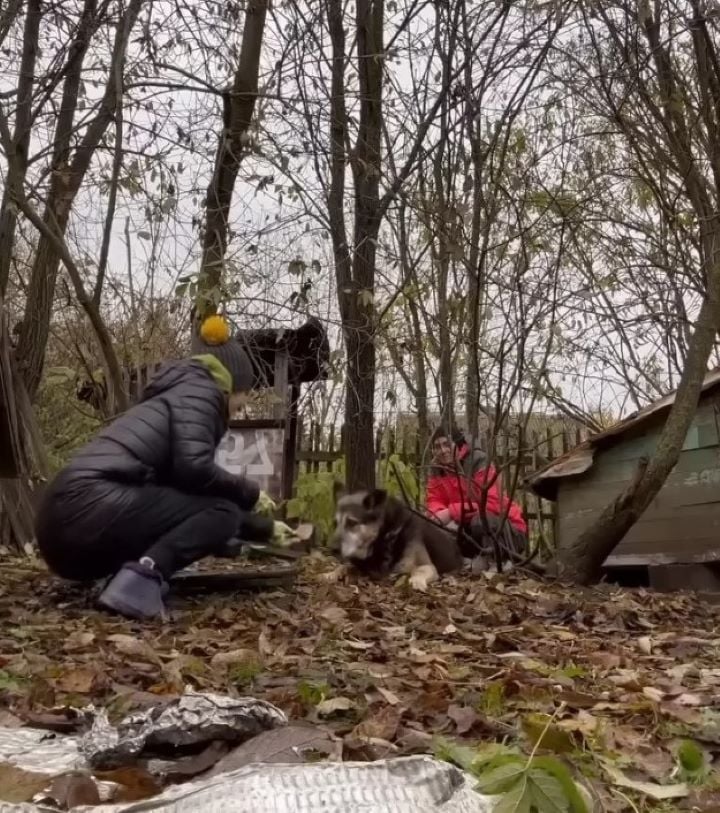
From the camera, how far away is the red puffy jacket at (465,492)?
757 centimetres

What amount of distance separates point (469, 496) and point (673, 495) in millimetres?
2162

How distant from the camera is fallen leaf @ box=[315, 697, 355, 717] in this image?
2916 mm

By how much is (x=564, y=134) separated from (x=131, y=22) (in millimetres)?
3624

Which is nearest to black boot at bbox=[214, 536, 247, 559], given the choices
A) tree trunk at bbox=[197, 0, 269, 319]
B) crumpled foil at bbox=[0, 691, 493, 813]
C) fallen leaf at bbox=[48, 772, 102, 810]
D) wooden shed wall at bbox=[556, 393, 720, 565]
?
tree trunk at bbox=[197, 0, 269, 319]

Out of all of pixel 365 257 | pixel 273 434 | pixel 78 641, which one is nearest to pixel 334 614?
pixel 78 641

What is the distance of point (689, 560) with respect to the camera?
8109 mm

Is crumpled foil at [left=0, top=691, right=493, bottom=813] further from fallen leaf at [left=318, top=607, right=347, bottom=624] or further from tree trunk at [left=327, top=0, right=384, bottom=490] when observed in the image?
tree trunk at [left=327, top=0, right=384, bottom=490]

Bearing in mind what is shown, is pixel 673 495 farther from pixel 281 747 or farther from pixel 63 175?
pixel 281 747

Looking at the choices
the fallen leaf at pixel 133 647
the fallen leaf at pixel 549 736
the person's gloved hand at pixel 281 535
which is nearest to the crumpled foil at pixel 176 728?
the fallen leaf at pixel 549 736

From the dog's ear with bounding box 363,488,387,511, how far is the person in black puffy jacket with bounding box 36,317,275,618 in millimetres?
1810

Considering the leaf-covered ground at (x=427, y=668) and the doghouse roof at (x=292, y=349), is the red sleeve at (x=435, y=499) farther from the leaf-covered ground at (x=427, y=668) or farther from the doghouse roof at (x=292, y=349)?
the leaf-covered ground at (x=427, y=668)

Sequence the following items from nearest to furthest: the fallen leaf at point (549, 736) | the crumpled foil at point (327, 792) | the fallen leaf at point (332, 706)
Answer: the crumpled foil at point (327, 792) → the fallen leaf at point (549, 736) → the fallen leaf at point (332, 706)

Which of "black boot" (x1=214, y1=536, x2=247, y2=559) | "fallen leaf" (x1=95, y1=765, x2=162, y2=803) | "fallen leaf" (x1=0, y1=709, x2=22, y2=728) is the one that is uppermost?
"black boot" (x1=214, y1=536, x2=247, y2=559)

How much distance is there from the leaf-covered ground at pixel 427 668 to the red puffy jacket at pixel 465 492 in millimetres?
1543
